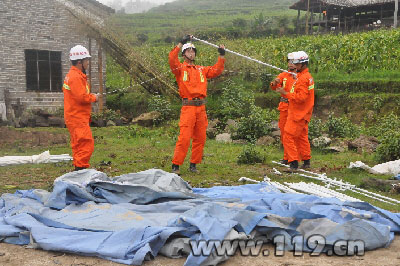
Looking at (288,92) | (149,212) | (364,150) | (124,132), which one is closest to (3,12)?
(124,132)

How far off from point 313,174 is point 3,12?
1318cm

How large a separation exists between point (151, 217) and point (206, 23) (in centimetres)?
5445

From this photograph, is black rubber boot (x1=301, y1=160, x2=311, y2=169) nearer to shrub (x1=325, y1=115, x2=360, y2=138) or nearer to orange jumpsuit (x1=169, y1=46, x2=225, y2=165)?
orange jumpsuit (x1=169, y1=46, x2=225, y2=165)

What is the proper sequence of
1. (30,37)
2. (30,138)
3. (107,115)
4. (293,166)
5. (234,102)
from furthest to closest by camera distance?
(107,115) → (30,37) → (234,102) → (30,138) → (293,166)

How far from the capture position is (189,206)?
17.8ft

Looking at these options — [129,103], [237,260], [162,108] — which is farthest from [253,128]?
[237,260]

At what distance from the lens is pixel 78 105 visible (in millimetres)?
7906

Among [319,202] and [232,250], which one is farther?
[319,202]

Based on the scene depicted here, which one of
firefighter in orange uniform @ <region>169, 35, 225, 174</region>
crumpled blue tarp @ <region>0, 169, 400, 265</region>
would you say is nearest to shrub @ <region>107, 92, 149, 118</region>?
firefighter in orange uniform @ <region>169, 35, 225, 174</region>

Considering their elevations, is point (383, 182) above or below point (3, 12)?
below

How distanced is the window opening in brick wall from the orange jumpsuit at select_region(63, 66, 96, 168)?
10446mm

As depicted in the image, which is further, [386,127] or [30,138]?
[30,138]

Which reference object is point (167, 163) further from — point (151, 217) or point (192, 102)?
point (151, 217)

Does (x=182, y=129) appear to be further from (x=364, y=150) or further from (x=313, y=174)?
(x=364, y=150)
